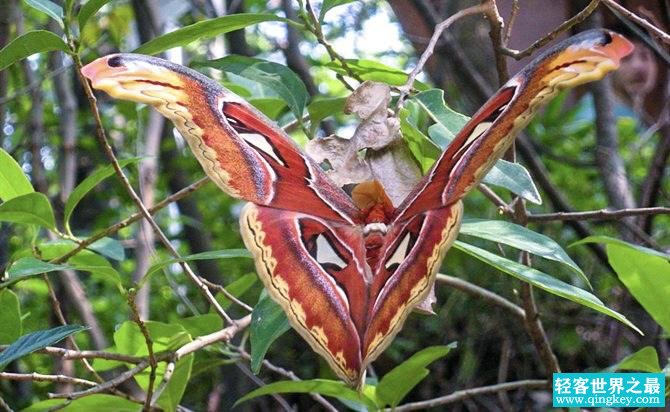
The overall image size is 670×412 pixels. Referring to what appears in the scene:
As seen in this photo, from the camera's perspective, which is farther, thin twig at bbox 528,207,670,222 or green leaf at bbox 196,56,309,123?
green leaf at bbox 196,56,309,123

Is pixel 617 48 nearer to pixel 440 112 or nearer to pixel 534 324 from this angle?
pixel 440 112

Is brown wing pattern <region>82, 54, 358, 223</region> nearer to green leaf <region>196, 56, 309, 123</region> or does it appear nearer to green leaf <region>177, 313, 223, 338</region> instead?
green leaf <region>196, 56, 309, 123</region>

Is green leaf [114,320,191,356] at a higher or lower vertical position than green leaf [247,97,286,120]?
lower

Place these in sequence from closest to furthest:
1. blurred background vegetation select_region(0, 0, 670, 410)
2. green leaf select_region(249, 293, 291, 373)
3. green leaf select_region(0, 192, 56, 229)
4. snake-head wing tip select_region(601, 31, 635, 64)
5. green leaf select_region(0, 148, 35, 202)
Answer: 1. snake-head wing tip select_region(601, 31, 635, 64)
2. green leaf select_region(249, 293, 291, 373)
3. green leaf select_region(0, 192, 56, 229)
4. green leaf select_region(0, 148, 35, 202)
5. blurred background vegetation select_region(0, 0, 670, 410)

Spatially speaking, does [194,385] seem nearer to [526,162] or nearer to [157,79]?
[526,162]

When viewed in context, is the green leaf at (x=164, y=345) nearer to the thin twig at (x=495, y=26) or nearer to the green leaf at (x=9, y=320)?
the green leaf at (x=9, y=320)

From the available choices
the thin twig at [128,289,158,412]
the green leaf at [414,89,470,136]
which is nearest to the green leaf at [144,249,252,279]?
the thin twig at [128,289,158,412]
